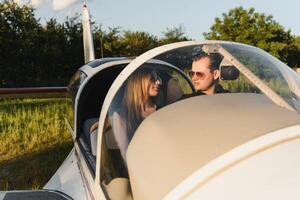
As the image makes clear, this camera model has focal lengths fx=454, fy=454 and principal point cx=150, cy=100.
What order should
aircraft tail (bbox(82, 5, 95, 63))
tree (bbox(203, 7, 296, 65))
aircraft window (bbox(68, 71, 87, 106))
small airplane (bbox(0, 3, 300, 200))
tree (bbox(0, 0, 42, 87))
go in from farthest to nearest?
tree (bbox(203, 7, 296, 65)) < tree (bbox(0, 0, 42, 87)) < aircraft tail (bbox(82, 5, 95, 63)) < aircraft window (bbox(68, 71, 87, 106)) < small airplane (bbox(0, 3, 300, 200))

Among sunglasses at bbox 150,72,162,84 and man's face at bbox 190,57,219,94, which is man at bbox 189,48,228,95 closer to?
man's face at bbox 190,57,219,94

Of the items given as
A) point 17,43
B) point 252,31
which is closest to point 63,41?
point 17,43

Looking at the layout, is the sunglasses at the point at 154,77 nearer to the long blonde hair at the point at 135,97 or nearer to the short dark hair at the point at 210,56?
the long blonde hair at the point at 135,97

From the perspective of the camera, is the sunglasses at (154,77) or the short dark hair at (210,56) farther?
the sunglasses at (154,77)

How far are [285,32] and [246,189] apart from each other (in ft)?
154

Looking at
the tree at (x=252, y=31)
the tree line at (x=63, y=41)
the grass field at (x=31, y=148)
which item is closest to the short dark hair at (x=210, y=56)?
the grass field at (x=31, y=148)

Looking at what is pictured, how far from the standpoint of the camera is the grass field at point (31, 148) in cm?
722

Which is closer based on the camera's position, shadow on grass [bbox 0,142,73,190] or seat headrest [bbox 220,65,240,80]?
seat headrest [bbox 220,65,240,80]

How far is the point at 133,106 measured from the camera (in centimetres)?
232

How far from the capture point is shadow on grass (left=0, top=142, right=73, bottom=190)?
271 inches

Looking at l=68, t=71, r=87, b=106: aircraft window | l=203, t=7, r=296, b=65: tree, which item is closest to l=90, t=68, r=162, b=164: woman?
l=68, t=71, r=87, b=106: aircraft window

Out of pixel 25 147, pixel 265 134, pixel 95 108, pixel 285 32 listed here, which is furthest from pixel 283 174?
pixel 285 32

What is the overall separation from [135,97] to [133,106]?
7cm

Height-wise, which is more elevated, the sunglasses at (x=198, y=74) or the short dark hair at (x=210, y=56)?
the short dark hair at (x=210, y=56)
